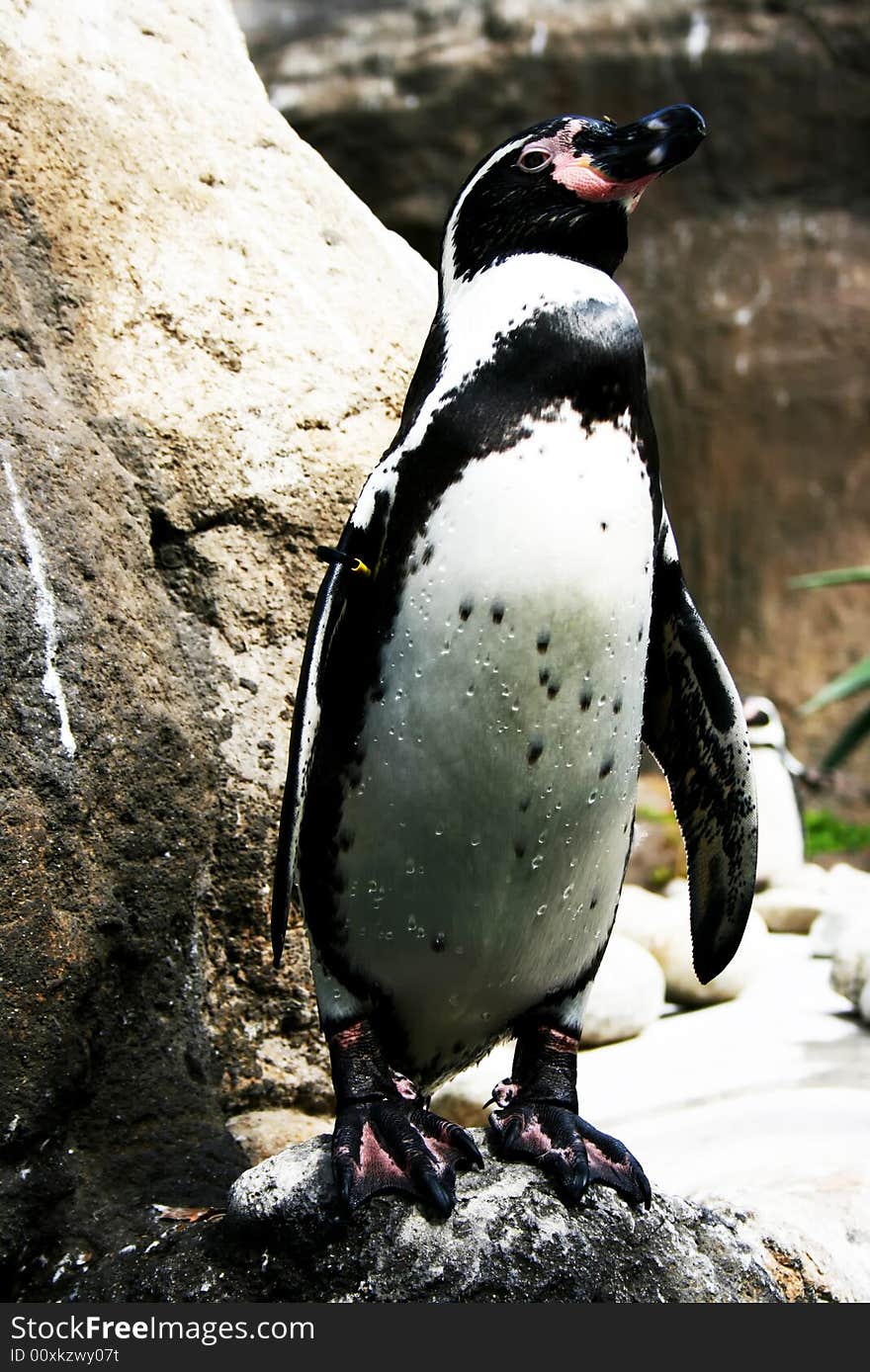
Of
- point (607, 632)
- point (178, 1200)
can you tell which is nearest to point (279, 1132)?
point (178, 1200)

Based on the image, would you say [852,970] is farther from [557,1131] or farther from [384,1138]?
[384,1138]

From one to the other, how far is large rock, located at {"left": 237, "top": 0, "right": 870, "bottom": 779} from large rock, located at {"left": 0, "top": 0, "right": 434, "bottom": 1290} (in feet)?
23.5

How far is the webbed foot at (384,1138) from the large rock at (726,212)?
8255 mm

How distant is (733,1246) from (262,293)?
1943 millimetres

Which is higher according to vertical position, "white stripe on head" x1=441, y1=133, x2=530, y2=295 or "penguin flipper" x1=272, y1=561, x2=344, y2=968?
"white stripe on head" x1=441, y1=133, x2=530, y2=295

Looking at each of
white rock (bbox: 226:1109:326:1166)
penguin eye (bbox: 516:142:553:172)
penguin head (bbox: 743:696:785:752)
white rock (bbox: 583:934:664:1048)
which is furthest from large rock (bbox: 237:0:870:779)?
penguin eye (bbox: 516:142:553:172)

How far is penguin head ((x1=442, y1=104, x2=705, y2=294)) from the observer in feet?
6.58

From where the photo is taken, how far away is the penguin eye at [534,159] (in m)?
2.05

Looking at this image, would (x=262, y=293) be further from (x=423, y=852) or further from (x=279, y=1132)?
(x=279, y=1132)

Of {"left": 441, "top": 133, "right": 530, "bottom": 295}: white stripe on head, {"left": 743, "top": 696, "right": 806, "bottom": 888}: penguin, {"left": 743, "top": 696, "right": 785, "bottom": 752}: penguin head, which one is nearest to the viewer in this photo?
{"left": 441, "top": 133, "right": 530, "bottom": 295}: white stripe on head

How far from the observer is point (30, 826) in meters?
2.13

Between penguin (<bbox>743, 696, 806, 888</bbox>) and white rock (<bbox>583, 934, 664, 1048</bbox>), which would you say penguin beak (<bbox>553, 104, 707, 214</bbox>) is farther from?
penguin (<bbox>743, 696, 806, 888</bbox>)

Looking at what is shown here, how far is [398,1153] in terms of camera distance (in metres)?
1.83

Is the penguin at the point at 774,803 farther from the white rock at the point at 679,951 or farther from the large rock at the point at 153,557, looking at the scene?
the large rock at the point at 153,557
